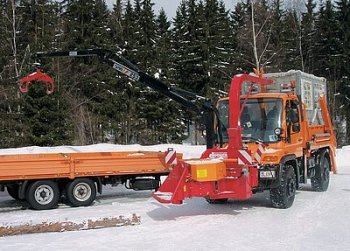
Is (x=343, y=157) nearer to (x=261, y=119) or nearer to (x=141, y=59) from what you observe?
(x=261, y=119)

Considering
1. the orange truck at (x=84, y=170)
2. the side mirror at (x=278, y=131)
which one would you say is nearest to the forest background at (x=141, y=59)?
the orange truck at (x=84, y=170)

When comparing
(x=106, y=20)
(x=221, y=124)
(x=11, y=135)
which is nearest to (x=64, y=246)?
(x=221, y=124)

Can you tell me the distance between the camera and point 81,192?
11.6m

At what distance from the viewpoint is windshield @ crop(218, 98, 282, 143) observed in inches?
402

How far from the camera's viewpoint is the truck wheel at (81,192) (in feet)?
37.4

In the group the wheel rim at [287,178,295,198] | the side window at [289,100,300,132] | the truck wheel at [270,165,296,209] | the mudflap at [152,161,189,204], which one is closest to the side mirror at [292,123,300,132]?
the side window at [289,100,300,132]

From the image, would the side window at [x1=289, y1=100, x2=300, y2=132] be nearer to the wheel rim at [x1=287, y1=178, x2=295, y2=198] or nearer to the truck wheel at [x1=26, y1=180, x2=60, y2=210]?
the wheel rim at [x1=287, y1=178, x2=295, y2=198]

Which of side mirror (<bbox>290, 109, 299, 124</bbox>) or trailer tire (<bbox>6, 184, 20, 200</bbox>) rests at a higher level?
side mirror (<bbox>290, 109, 299, 124</bbox>)

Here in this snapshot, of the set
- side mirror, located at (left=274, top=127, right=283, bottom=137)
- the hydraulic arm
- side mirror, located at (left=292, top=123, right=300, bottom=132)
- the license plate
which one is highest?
the hydraulic arm

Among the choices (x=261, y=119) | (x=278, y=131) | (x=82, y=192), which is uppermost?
(x=261, y=119)

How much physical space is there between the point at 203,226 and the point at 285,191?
2.44 metres

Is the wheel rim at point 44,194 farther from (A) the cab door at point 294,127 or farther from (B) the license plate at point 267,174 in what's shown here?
(A) the cab door at point 294,127

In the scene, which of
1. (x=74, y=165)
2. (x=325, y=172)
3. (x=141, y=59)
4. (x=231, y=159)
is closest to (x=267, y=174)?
(x=231, y=159)

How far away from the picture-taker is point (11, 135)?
92.1 ft
